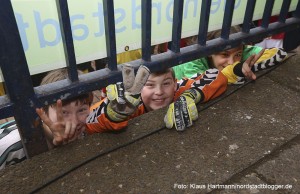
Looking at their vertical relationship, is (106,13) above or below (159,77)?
above

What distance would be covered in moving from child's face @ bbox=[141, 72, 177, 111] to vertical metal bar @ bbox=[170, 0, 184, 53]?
0.39m

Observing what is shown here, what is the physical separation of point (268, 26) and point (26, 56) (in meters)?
1.75

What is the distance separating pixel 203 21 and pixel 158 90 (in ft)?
2.00

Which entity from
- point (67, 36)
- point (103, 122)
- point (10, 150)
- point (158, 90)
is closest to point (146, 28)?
point (67, 36)

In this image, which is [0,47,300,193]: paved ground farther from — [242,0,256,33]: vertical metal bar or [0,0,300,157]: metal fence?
[242,0,256,33]: vertical metal bar

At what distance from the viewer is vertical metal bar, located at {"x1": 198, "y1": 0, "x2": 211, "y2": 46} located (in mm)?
1646

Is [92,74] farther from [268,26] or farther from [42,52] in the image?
[268,26]

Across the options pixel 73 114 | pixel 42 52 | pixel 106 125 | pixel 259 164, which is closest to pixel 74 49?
pixel 42 52

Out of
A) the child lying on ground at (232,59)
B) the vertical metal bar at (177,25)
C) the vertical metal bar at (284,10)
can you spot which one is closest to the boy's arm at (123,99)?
the vertical metal bar at (177,25)

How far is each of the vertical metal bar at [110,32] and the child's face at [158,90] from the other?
59 centimetres

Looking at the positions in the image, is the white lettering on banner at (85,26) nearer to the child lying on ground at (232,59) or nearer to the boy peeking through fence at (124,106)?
the boy peeking through fence at (124,106)

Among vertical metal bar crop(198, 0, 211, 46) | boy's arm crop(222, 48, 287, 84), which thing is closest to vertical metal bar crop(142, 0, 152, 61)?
vertical metal bar crop(198, 0, 211, 46)

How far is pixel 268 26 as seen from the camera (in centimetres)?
211

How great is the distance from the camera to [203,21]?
1695mm
